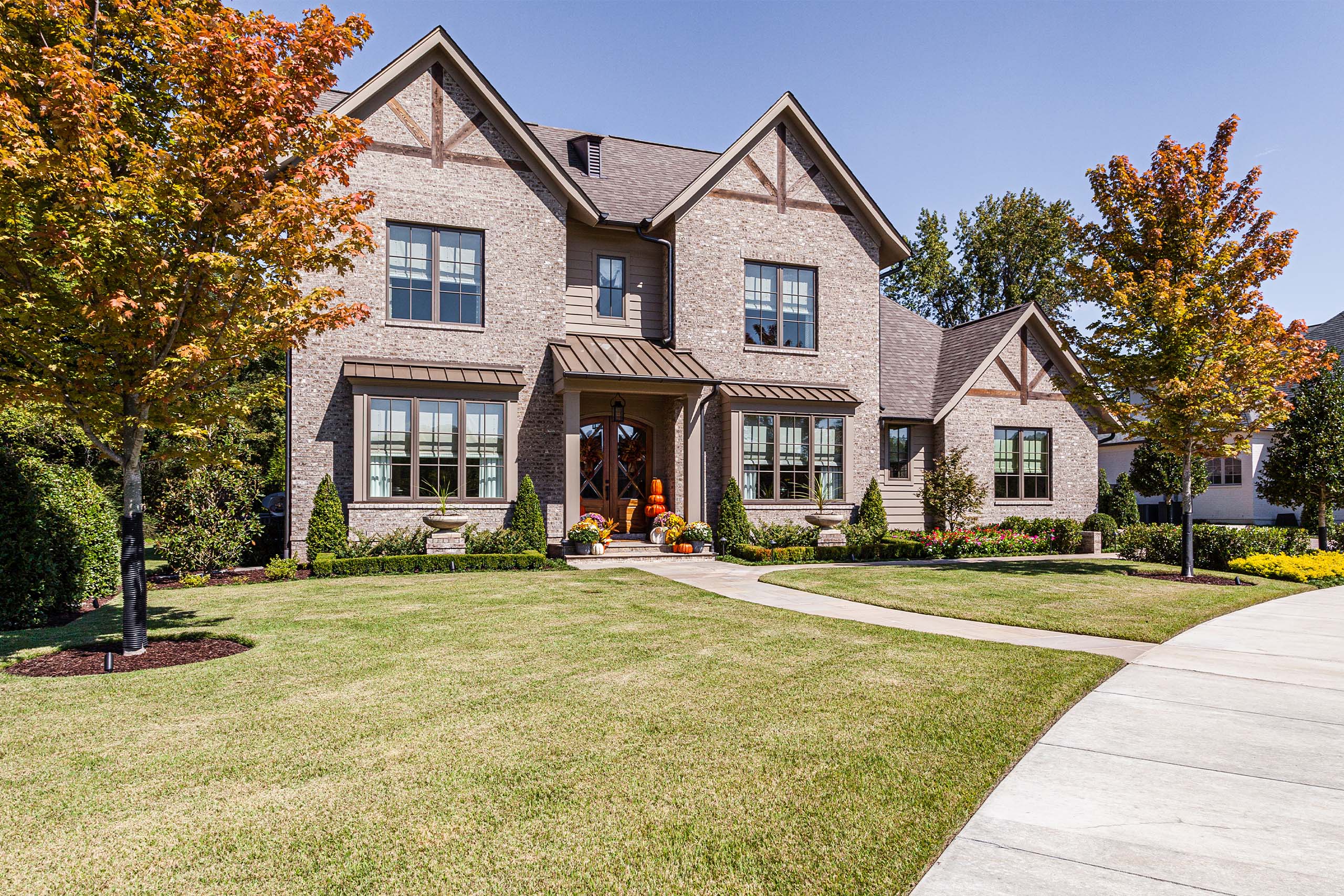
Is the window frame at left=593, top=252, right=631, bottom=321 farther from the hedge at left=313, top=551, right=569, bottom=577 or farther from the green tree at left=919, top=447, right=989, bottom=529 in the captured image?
the green tree at left=919, top=447, right=989, bottom=529

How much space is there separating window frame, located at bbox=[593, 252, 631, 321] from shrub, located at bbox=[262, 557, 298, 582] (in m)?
8.57

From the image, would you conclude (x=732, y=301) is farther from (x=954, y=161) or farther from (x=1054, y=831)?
(x=1054, y=831)

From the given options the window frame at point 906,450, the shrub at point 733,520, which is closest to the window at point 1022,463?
the window frame at point 906,450

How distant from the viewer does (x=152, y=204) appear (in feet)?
23.0

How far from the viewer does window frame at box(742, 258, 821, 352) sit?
1934 centimetres

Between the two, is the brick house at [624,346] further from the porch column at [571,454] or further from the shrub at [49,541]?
the shrub at [49,541]

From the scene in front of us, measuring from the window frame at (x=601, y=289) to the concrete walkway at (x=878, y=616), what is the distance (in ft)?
21.8

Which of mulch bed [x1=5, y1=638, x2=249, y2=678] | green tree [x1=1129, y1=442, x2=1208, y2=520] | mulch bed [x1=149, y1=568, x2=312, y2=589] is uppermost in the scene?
green tree [x1=1129, y1=442, x2=1208, y2=520]

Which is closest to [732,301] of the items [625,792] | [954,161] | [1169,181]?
[954,161]

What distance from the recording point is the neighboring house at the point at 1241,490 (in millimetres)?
32531

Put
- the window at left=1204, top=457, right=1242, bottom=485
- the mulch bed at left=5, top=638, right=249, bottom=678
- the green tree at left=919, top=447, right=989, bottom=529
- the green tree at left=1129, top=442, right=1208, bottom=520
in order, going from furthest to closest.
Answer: the window at left=1204, top=457, right=1242, bottom=485, the green tree at left=1129, top=442, right=1208, bottom=520, the green tree at left=919, top=447, right=989, bottom=529, the mulch bed at left=5, top=638, right=249, bottom=678

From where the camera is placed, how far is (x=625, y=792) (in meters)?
4.25

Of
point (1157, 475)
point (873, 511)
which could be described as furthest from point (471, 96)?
point (1157, 475)

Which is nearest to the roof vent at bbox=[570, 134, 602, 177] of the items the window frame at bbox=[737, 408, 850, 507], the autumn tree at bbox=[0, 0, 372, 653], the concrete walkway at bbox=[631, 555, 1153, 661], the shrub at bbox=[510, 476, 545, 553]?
the window frame at bbox=[737, 408, 850, 507]
